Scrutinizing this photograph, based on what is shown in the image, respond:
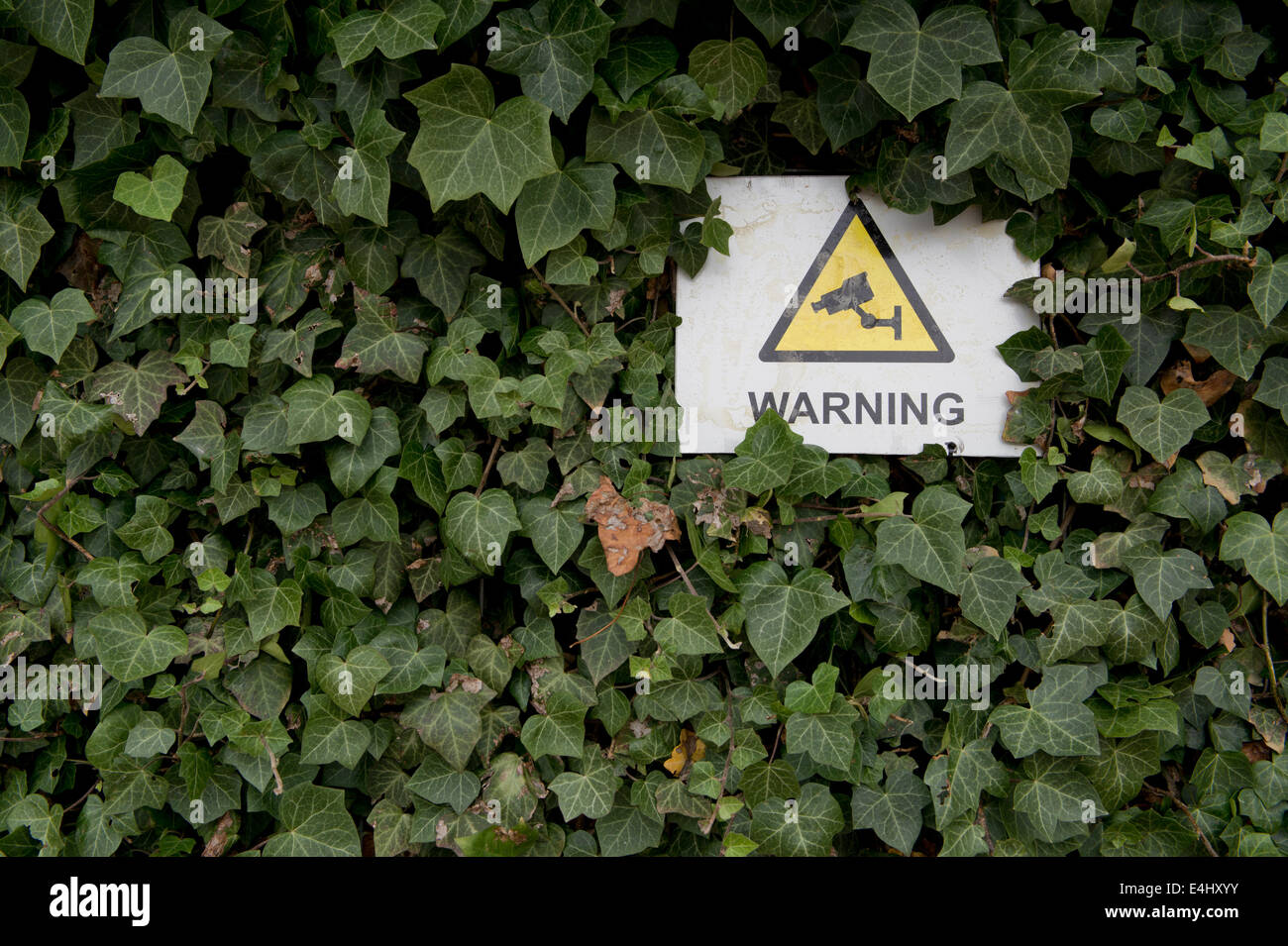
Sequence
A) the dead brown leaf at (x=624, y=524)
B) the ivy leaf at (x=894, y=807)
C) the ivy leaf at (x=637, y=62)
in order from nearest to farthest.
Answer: the ivy leaf at (x=637, y=62) → the dead brown leaf at (x=624, y=524) → the ivy leaf at (x=894, y=807)

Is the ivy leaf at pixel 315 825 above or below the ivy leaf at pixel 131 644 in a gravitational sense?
below

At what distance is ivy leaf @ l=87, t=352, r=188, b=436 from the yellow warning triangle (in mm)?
1696

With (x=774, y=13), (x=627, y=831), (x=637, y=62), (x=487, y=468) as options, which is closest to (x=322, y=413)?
(x=487, y=468)

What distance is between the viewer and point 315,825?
2041mm

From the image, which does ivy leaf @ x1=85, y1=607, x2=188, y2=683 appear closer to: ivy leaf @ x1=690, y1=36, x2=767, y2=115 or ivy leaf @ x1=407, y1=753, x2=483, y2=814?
ivy leaf @ x1=407, y1=753, x2=483, y2=814

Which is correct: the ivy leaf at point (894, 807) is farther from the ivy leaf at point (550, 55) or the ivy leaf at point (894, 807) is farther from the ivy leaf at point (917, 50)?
the ivy leaf at point (550, 55)

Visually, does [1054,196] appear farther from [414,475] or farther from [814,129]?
[414,475]

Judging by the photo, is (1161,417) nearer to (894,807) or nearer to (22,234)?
(894,807)

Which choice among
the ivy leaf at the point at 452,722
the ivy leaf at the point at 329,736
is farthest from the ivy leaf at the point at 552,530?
the ivy leaf at the point at 329,736

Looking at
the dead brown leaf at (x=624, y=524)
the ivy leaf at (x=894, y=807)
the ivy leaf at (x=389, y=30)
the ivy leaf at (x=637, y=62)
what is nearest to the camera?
the ivy leaf at (x=389, y=30)

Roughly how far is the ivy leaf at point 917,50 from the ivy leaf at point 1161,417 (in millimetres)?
899

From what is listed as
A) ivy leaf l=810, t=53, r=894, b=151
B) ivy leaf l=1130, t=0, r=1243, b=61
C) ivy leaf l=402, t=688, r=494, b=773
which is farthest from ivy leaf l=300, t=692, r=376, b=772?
ivy leaf l=1130, t=0, r=1243, b=61

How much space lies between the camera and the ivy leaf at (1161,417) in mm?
1971

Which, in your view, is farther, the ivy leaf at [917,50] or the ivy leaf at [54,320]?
the ivy leaf at [54,320]
